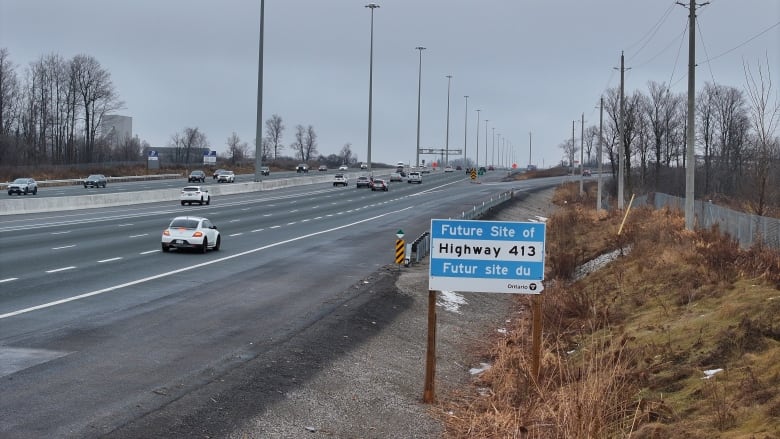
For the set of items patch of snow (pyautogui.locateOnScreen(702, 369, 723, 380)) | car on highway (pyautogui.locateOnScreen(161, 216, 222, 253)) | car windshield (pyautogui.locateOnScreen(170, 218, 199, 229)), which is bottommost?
patch of snow (pyautogui.locateOnScreen(702, 369, 723, 380))

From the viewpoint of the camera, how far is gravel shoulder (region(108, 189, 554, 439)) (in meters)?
10.1

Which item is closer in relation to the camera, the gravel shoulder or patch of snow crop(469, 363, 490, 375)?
the gravel shoulder

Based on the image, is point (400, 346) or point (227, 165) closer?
point (400, 346)

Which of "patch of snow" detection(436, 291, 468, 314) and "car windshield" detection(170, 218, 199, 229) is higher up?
"car windshield" detection(170, 218, 199, 229)

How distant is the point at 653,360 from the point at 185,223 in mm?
22924

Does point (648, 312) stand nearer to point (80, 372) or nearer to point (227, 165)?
point (80, 372)

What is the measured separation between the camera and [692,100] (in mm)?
32688

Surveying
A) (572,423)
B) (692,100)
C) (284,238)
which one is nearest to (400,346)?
(572,423)

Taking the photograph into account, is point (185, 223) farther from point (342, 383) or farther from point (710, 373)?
point (710, 373)

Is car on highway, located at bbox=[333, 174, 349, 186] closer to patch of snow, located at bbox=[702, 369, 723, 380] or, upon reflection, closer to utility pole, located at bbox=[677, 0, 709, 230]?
utility pole, located at bbox=[677, 0, 709, 230]

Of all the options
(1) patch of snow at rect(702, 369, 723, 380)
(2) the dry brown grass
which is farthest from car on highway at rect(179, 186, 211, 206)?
(1) patch of snow at rect(702, 369, 723, 380)

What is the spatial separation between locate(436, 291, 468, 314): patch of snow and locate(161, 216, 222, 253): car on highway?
11147 millimetres

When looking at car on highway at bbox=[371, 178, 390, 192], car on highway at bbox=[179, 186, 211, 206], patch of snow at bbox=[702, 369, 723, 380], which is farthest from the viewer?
car on highway at bbox=[371, 178, 390, 192]

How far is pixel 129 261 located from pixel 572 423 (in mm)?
22248
